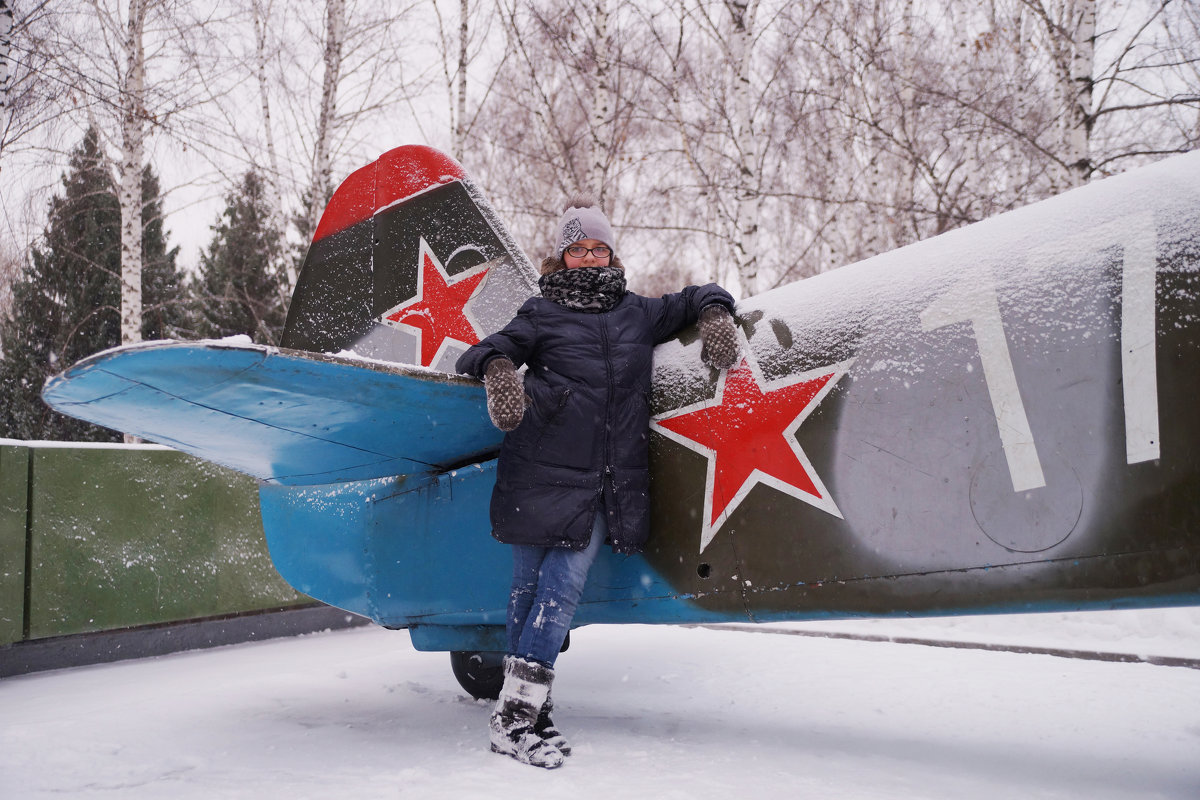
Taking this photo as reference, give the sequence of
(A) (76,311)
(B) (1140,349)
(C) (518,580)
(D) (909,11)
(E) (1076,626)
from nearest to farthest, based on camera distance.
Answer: (B) (1140,349) < (C) (518,580) < (E) (1076,626) < (D) (909,11) < (A) (76,311)

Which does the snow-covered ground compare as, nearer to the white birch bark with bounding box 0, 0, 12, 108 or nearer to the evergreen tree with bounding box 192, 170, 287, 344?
the white birch bark with bounding box 0, 0, 12, 108

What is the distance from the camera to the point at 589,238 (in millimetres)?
2701

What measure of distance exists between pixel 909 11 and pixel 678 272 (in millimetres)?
11605

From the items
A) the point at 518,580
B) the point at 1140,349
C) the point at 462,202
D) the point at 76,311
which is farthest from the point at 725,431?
the point at 76,311

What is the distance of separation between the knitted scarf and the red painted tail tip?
4.12 ft

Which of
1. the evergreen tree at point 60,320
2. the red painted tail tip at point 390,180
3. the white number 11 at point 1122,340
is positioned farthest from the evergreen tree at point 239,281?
the white number 11 at point 1122,340

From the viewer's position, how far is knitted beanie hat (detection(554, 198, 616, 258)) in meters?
2.70

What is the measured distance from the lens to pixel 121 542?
176 inches

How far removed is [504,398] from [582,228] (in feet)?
2.50

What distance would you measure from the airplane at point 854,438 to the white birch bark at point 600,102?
19.7 ft

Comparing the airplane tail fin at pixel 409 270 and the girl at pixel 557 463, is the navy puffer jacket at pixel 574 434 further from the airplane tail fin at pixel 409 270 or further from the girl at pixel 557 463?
the airplane tail fin at pixel 409 270

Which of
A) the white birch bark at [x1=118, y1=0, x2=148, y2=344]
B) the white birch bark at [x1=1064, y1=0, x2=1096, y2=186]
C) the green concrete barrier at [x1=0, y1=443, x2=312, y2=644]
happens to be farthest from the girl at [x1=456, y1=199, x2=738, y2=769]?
the white birch bark at [x1=118, y1=0, x2=148, y2=344]

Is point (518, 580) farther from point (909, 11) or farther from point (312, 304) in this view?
point (909, 11)

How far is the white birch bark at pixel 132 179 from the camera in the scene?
9266 millimetres
